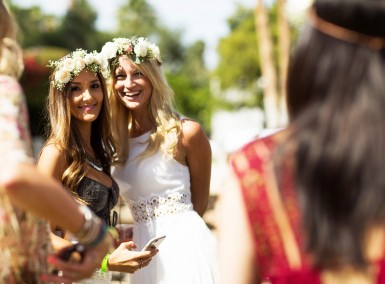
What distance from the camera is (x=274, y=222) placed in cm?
178

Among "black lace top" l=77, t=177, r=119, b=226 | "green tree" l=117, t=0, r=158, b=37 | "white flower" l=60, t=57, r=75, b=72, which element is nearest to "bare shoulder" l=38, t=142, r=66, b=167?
"black lace top" l=77, t=177, r=119, b=226

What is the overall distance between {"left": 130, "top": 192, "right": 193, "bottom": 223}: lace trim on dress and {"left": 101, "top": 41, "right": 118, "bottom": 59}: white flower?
935mm

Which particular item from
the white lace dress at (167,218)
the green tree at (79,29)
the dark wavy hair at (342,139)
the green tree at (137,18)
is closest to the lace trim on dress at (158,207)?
the white lace dress at (167,218)

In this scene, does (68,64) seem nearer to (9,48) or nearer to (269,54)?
(9,48)

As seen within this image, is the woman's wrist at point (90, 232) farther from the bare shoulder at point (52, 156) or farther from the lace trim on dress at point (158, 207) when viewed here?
the lace trim on dress at point (158, 207)

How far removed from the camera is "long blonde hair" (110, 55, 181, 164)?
4.89 meters

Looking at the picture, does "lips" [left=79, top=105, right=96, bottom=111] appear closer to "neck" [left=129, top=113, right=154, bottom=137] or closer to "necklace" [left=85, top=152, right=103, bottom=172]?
"necklace" [left=85, top=152, right=103, bottom=172]

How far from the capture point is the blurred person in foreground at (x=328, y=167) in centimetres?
170

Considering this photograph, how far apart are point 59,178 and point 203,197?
1.21m

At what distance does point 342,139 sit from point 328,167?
2.6 inches

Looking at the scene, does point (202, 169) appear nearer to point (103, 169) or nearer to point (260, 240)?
point (103, 169)

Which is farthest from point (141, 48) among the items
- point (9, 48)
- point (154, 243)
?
point (9, 48)

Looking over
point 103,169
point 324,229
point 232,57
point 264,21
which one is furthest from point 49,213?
point 232,57

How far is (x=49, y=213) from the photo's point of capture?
2016 mm
